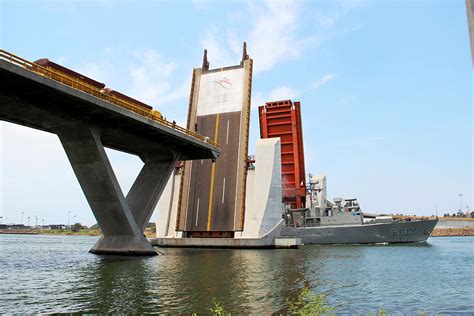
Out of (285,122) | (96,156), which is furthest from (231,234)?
(96,156)

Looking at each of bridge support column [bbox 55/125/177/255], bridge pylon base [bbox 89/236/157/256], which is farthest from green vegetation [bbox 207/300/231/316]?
bridge pylon base [bbox 89/236/157/256]

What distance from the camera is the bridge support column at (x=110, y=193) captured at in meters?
24.5

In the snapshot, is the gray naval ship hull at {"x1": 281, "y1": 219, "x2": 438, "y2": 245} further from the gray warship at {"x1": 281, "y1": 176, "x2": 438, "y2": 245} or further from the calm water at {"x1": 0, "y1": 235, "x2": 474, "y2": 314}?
the calm water at {"x1": 0, "y1": 235, "x2": 474, "y2": 314}

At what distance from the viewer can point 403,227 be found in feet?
154

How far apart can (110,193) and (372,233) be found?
109 ft

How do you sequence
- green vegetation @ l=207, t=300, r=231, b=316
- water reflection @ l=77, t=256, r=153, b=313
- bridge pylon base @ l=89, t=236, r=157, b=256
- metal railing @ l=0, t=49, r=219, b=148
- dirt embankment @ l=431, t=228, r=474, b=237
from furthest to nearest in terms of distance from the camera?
dirt embankment @ l=431, t=228, r=474, b=237
bridge pylon base @ l=89, t=236, r=157, b=256
metal railing @ l=0, t=49, r=219, b=148
water reflection @ l=77, t=256, r=153, b=313
green vegetation @ l=207, t=300, r=231, b=316

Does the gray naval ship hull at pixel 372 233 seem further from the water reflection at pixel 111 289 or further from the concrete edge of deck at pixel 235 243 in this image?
the water reflection at pixel 111 289

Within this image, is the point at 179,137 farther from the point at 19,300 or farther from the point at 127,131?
the point at 19,300

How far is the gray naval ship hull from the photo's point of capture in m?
46.4

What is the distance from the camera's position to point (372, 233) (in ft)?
152

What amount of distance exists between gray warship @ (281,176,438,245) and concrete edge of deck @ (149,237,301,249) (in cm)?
918

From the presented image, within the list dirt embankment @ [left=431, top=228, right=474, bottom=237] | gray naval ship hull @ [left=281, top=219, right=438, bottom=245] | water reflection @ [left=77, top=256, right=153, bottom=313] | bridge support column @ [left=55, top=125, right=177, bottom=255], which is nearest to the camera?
water reflection @ [left=77, top=256, right=153, bottom=313]

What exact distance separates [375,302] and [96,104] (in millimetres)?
17176

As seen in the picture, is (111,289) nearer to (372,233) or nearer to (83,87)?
(83,87)
